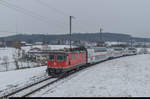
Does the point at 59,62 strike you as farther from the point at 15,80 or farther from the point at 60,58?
the point at 15,80

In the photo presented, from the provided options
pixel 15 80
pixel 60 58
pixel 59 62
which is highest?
pixel 60 58

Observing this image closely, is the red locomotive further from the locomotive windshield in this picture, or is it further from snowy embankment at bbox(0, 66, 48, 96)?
snowy embankment at bbox(0, 66, 48, 96)

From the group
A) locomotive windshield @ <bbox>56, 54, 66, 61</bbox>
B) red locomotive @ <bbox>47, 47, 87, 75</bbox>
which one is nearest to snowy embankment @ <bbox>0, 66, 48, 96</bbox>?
red locomotive @ <bbox>47, 47, 87, 75</bbox>

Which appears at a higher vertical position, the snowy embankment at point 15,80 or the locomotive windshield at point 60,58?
the locomotive windshield at point 60,58

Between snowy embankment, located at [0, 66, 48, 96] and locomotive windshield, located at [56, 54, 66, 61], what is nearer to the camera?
snowy embankment, located at [0, 66, 48, 96]

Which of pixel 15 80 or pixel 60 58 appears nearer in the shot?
pixel 15 80

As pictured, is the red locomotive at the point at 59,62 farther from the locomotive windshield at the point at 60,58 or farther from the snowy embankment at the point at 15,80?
the snowy embankment at the point at 15,80

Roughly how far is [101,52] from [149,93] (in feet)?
75.3

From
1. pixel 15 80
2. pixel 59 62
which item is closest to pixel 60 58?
pixel 59 62

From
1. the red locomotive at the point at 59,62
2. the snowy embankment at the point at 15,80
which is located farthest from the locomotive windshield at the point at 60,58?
the snowy embankment at the point at 15,80

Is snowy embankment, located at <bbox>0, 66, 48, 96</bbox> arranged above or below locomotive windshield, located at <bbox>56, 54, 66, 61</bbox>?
below

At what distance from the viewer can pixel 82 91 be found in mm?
12164

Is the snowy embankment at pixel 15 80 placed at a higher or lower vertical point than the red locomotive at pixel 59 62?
lower

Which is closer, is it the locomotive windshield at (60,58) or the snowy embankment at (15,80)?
the snowy embankment at (15,80)
